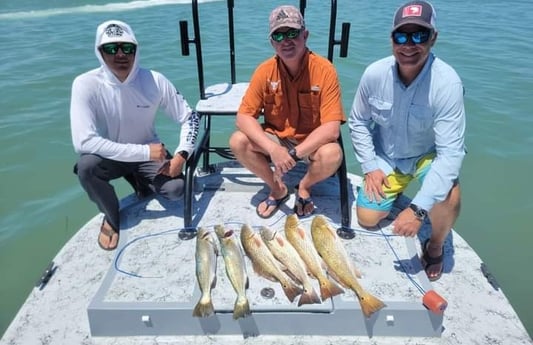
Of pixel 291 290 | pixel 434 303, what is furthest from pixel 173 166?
pixel 434 303

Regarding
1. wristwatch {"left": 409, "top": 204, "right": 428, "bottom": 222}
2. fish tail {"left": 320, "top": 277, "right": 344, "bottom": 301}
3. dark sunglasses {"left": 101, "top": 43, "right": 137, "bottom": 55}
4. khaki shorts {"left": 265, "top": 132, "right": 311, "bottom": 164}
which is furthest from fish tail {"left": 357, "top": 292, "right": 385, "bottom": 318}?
dark sunglasses {"left": 101, "top": 43, "right": 137, "bottom": 55}

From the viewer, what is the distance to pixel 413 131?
10.5 feet

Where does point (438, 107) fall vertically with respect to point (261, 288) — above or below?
above

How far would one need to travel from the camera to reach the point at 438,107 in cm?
298

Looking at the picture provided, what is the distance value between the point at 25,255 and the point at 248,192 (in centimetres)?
240

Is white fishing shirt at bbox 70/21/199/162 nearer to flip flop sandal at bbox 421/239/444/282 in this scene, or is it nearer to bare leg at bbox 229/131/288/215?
bare leg at bbox 229/131/288/215

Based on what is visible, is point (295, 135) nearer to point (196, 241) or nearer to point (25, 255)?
point (196, 241)

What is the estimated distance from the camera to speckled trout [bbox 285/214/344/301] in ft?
9.02

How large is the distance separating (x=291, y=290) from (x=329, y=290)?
0.24m

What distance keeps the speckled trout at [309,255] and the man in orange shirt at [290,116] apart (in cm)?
41

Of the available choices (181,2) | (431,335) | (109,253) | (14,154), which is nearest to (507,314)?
(431,335)

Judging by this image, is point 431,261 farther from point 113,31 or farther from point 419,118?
point 113,31

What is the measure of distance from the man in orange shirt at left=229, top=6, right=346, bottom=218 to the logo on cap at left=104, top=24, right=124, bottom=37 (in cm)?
107

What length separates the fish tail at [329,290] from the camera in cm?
272
